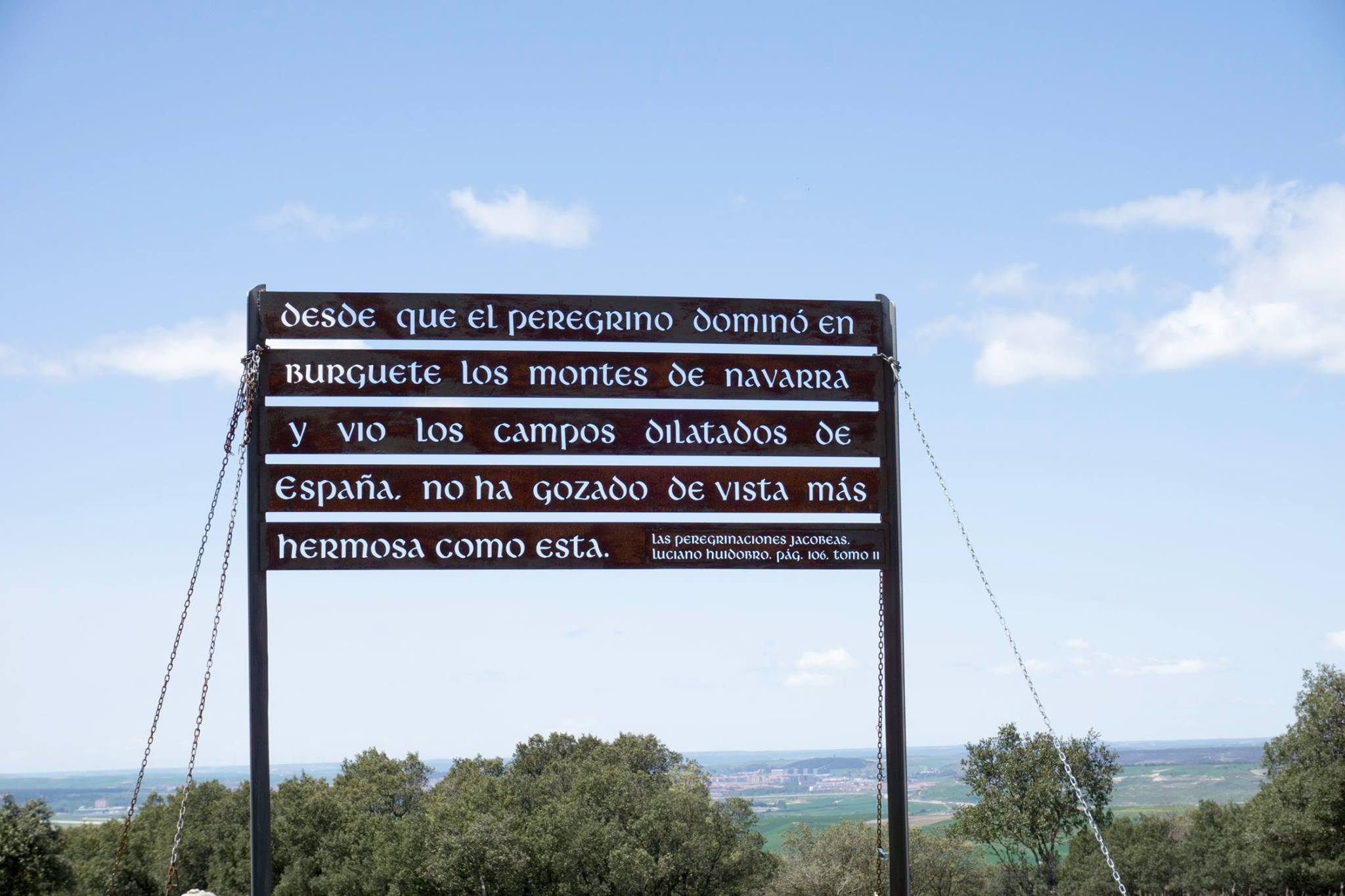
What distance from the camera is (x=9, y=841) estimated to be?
34.9m

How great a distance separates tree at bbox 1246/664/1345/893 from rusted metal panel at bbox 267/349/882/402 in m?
35.2

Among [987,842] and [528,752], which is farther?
[528,752]

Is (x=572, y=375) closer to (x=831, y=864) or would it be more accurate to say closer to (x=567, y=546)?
(x=567, y=546)

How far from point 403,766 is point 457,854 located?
30224 mm

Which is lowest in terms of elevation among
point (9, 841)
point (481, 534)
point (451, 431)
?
point (9, 841)

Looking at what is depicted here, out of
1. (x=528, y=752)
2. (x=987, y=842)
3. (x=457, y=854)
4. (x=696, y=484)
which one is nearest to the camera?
(x=696, y=484)

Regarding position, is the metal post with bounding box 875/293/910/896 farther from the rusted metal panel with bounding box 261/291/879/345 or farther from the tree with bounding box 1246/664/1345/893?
the tree with bounding box 1246/664/1345/893

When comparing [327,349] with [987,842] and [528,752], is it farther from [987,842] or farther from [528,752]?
[528,752]

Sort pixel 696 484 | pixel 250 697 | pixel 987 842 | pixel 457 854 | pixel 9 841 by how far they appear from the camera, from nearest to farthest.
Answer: pixel 250 697, pixel 696 484, pixel 9 841, pixel 457 854, pixel 987 842

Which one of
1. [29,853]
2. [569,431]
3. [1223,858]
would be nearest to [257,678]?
[569,431]

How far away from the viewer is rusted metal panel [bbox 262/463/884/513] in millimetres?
8195

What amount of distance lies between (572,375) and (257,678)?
309cm

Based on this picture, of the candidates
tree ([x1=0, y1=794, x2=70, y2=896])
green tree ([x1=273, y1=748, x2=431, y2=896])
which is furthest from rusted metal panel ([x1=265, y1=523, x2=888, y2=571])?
green tree ([x1=273, y1=748, x2=431, y2=896])

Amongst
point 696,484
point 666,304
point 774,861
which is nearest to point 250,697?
point 696,484
